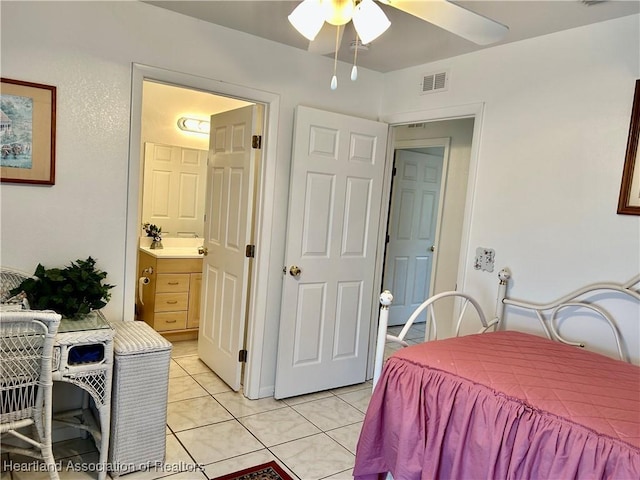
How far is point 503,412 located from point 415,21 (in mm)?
1876

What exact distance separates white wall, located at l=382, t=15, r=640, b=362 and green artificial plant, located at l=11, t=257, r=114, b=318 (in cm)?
210

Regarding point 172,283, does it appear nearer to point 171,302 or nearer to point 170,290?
point 170,290

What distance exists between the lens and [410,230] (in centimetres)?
485

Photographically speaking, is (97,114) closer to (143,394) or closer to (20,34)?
(20,34)

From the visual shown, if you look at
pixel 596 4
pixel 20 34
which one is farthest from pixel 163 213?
pixel 596 4

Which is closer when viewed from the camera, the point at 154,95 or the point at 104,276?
the point at 104,276

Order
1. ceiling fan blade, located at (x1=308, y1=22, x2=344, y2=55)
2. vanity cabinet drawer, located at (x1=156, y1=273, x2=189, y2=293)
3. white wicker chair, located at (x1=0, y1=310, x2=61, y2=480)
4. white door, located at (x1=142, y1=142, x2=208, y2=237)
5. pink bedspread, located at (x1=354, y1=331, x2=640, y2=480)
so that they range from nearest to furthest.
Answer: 1. pink bedspread, located at (x1=354, y1=331, x2=640, y2=480)
2. white wicker chair, located at (x1=0, y1=310, x2=61, y2=480)
3. ceiling fan blade, located at (x1=308, y1=22, x2=344, y2=55)
4. vanity cabinet drawer, located at (x1=156, y1=273, x2=189, y2=293)
5. white door, located at (x1=142, y1=142, x2=208, y2=237)

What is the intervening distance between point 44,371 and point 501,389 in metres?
1.71

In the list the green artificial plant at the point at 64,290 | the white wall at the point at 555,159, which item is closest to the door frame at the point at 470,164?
the white wall at the point at 555,159

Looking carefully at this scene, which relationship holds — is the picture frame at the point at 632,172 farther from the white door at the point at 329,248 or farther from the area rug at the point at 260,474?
the area rug at the point at 260,474

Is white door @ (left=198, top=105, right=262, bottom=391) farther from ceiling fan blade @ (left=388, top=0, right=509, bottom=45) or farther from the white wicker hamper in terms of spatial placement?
ceiling fan blade @ (left=388, top=0, right=509, bottom=45)

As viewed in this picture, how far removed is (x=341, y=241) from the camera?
3.04 meters

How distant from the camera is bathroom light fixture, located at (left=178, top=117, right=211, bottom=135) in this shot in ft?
13.6

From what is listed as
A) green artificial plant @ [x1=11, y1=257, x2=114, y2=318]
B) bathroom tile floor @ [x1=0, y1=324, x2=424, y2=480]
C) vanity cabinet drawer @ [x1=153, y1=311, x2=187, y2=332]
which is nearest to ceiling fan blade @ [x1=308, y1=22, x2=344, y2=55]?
green artificial plant @ [x1=11, y1=257, x2=114, y2=318]
